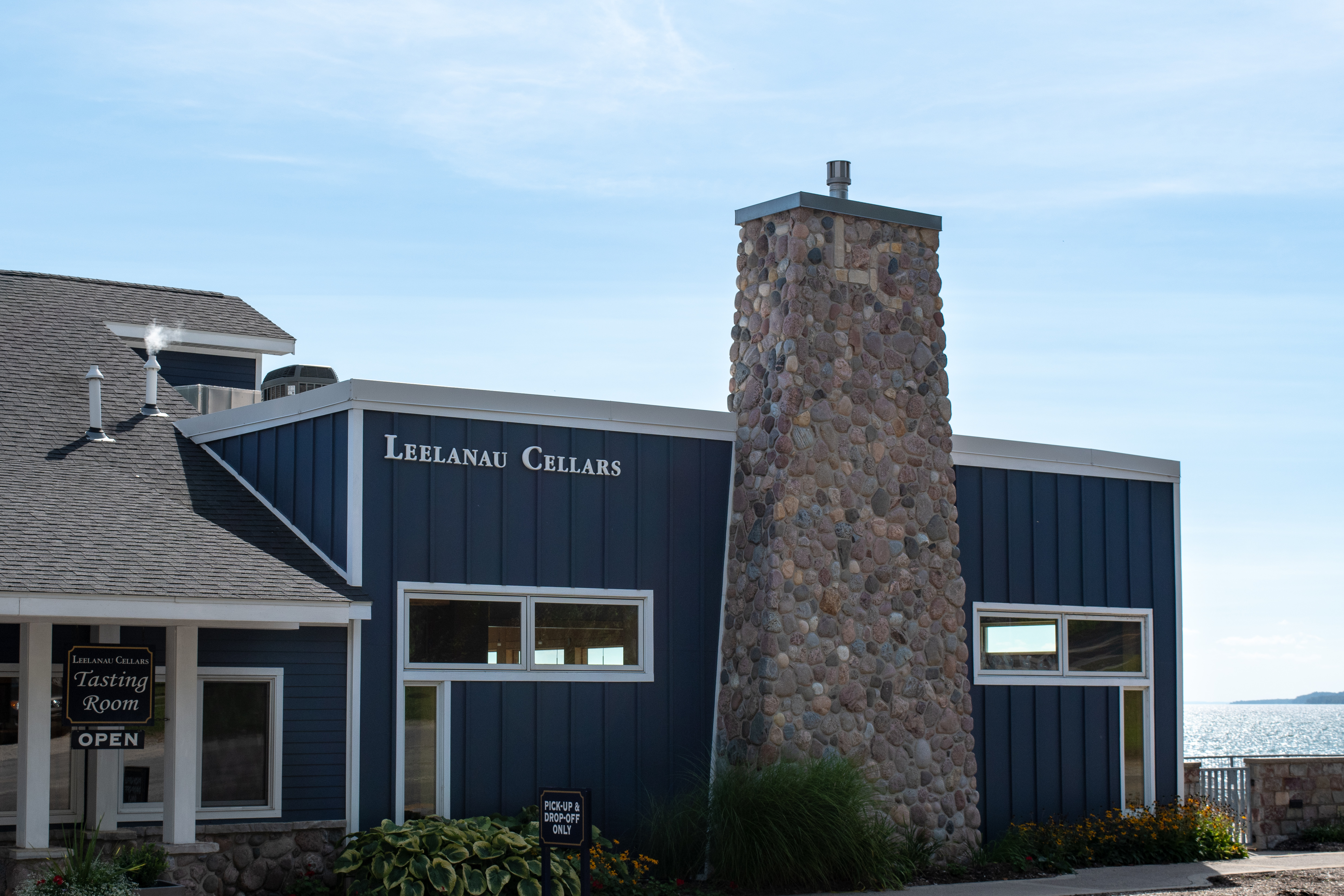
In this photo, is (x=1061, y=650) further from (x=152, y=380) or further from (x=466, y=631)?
(x=152, y=380)

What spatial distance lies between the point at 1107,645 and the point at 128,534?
32.0 feet

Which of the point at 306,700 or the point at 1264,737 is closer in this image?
the point at 306,700

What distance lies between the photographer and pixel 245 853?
1141cm

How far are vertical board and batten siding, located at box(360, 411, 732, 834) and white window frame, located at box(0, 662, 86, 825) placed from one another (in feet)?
6.77

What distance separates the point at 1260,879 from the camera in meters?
14.1

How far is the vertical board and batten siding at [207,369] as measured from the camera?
56.7ft

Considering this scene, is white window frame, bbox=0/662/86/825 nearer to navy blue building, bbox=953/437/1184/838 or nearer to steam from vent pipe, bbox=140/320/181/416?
steam from vent pipe, bbox=140/320/181/416

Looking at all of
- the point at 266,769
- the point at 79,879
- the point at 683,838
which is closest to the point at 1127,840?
the point at 683,838

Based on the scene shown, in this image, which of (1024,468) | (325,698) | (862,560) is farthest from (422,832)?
(1024,468)

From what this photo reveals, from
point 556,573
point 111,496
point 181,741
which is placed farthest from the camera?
point 556,573

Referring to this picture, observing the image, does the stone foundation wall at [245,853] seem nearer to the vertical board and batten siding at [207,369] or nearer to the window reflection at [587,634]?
the window reflection at [587,634]

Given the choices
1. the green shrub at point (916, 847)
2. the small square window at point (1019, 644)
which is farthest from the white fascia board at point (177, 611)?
the small square window at point (1019, 644)

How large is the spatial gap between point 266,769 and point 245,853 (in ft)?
2.20

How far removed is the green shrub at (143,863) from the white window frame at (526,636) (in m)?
2.24
